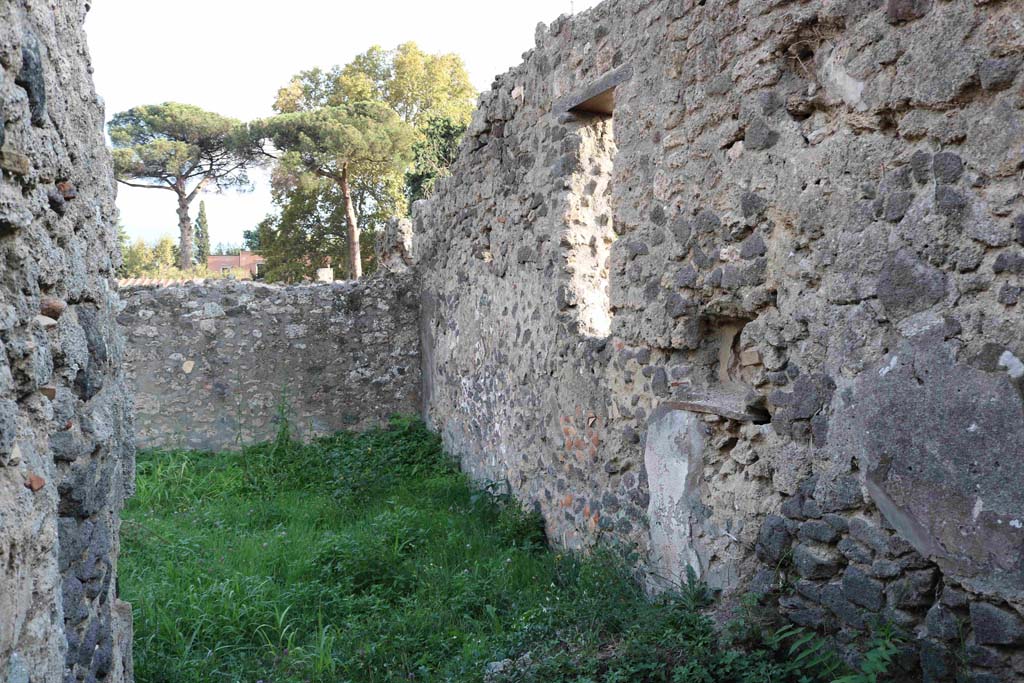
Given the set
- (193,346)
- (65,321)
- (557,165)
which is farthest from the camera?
(193,346)

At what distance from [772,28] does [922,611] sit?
1.99 metres

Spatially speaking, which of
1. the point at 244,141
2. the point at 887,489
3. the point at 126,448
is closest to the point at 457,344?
the point at 126,448

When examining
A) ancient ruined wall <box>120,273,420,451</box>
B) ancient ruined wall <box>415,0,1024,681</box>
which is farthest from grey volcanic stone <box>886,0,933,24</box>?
ancient ruined wall <box>120,273,420,451</box>

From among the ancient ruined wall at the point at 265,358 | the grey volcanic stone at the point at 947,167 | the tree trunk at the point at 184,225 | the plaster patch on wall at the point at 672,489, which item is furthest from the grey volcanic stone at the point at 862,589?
the tree trunk at the point at 184,225

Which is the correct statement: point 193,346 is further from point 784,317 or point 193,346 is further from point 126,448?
point 784,317

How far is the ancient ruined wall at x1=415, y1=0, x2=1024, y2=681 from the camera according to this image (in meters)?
2.38

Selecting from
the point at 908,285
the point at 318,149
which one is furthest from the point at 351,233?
the point at 908,285

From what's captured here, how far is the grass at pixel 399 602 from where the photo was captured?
3131 mm

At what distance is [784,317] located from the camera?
3053 mm

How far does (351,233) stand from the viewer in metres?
26.4

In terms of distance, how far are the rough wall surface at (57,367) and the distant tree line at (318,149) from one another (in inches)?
888

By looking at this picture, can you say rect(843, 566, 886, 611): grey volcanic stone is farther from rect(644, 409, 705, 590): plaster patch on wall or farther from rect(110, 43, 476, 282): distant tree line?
rect(110, 43, 476, 282): distant tree line

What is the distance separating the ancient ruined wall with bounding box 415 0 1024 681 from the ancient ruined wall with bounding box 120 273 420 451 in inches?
149

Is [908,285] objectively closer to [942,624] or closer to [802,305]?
[802,305]
